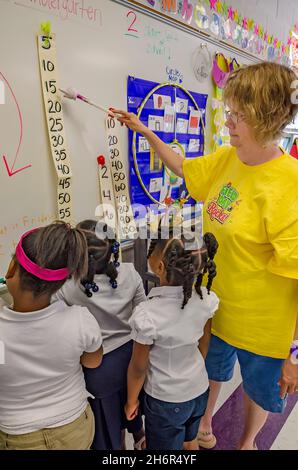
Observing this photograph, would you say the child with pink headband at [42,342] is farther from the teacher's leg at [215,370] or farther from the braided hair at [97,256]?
the teacher's leg at [215,370]

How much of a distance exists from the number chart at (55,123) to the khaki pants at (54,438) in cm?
62

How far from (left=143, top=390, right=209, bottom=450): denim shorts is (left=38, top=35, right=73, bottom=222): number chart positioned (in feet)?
2.16

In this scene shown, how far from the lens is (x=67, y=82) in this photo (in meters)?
1.12

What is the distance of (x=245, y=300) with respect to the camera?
1.09 meters

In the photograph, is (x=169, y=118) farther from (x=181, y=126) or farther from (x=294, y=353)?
(x=294, y=353)

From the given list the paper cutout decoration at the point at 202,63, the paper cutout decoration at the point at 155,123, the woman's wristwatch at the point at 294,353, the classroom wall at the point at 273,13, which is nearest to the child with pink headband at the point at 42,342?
the woman's wristwatch at the point at 294,353

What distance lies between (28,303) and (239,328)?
0.67 meters

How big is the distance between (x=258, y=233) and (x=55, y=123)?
71 centimetres

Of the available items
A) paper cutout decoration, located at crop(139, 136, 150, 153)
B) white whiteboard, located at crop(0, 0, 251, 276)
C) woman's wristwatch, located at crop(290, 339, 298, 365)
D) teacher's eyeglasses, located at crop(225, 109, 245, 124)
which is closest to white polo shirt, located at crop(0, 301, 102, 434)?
white whiteboard, located at crop(0, 0, 251, 276)

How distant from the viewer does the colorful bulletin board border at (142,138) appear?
1.39 meters

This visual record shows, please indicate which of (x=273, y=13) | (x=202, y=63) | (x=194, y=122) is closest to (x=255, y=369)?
(x=194, y=122)

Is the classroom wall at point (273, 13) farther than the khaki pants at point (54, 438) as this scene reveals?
Yes

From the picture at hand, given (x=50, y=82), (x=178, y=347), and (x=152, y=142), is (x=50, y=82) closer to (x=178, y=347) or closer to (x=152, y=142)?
(x=152, y=142)
